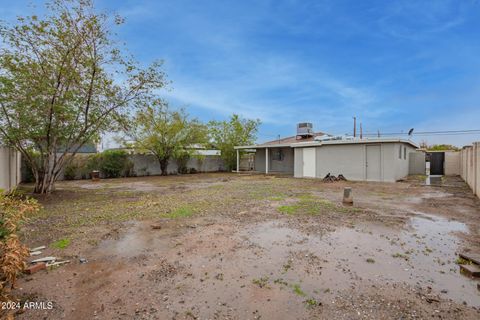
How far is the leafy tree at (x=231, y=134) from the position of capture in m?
22.2

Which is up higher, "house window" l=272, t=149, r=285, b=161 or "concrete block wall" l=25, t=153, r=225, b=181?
"house window" l=272, t=149, r=285, b=161

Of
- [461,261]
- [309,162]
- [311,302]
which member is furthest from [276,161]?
[311,302]

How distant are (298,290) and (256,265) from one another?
0.73 meters

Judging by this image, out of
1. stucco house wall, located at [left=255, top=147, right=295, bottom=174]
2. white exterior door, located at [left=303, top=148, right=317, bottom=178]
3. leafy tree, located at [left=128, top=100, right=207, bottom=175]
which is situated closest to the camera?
white exterior door, located at [left=303, top=148, right=317, bottom=178]

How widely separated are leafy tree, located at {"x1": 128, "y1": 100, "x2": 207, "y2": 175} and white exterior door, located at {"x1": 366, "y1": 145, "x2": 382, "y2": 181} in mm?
12010

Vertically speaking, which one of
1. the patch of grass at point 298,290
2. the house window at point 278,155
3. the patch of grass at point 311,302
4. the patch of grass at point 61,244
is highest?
the house window at point 278,155

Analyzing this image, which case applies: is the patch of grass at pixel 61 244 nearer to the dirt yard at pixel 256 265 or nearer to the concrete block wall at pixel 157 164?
the dirt yard at pixel 256 265

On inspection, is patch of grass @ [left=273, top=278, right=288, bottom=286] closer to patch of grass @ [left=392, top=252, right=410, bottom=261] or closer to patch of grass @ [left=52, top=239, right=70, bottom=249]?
patch of grass @ [left=392, top=252, right=410, bottom=261]

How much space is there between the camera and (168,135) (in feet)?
58.8

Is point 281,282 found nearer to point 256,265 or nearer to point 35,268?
point 256,265

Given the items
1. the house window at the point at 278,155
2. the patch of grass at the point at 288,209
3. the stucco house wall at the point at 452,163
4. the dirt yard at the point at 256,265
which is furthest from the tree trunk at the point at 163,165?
the stucco house wall at the point at 452,163

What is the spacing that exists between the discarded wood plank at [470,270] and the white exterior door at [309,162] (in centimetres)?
1237

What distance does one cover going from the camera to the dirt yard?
7.60ft

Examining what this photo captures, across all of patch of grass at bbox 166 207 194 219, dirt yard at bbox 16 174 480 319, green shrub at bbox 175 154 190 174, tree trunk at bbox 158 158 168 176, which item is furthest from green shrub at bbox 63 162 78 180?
patch of grass at bbox 166 207 194 219
